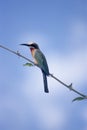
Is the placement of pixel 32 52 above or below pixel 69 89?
above

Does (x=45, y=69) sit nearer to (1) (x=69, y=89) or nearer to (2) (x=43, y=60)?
(2) (x=43, y=60)

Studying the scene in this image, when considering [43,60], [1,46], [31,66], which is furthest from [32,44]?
[1,46]

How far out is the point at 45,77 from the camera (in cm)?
772

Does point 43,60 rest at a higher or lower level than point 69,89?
higher

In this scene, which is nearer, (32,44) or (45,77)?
(45,77)

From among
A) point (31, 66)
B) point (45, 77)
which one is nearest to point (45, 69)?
point (45, 77)

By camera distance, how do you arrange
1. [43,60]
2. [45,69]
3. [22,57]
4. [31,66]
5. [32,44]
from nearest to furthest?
[22,57] < [31,66] < [45,69] < [43,60] < [32,44]

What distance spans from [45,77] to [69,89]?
374cm

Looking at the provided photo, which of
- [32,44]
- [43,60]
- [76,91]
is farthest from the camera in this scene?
[32,44]

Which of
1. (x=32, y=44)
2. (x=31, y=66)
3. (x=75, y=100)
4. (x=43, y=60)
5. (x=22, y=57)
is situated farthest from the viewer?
(x=32, y=44)

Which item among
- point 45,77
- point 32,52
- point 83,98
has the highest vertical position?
point 32,52

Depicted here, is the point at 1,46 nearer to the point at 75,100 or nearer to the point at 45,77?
the point at 75,100

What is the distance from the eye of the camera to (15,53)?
4824mm

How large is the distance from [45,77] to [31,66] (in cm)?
239
